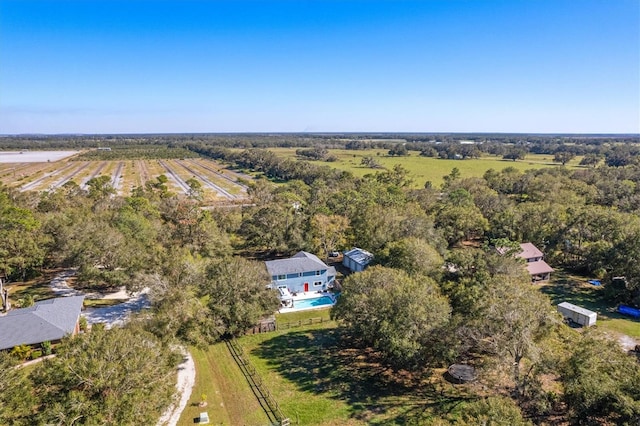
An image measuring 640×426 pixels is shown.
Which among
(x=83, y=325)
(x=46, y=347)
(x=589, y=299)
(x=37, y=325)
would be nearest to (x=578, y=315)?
(x=589, y=299)

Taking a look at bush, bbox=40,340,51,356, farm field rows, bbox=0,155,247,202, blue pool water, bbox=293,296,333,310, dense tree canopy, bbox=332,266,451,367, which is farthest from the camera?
farm field rows, bbox=0,155,247,202

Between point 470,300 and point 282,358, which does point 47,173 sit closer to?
point 282,358

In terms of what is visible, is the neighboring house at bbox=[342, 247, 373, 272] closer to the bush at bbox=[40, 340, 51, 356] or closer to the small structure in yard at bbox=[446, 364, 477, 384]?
the small structure in yard at bbox=[446, 364, 477, 384]

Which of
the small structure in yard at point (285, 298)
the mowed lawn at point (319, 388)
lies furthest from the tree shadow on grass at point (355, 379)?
the small structure in yard at point (285, 298)

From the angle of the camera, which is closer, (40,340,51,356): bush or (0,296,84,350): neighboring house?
(0,296,84,350): neighboring house

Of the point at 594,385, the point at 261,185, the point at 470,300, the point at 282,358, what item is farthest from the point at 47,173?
the point at 594,385

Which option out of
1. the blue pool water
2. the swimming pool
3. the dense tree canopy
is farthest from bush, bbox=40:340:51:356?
the dense tree canopy

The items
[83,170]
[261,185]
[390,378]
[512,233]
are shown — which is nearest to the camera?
[390,378]
